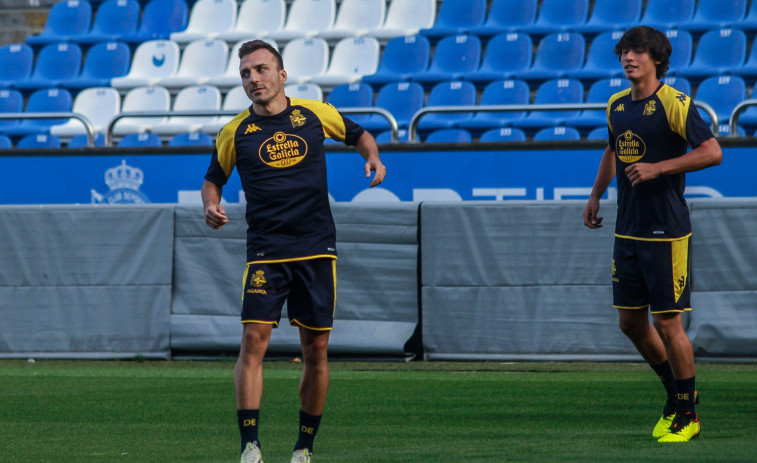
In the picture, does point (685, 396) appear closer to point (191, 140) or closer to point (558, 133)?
point (558, 133)

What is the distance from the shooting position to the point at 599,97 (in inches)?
520

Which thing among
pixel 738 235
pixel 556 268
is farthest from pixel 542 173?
pixel 738 235

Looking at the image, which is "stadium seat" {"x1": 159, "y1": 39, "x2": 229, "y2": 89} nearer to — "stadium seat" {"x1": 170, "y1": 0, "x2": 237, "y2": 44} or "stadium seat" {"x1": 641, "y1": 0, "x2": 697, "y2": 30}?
"stadium seat" {"x1": 170, "y1": 0, "x2": 237, "y2": 44}

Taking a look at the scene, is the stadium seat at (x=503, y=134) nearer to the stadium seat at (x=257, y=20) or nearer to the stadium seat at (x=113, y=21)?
the stadium seat at (x=257, y=20)

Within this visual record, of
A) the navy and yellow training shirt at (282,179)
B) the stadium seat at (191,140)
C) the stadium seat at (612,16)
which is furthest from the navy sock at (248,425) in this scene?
the stadium seat at (612,16)

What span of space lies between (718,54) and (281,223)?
10084mm

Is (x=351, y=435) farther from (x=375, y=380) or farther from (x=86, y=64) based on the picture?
(x=86, y=64)

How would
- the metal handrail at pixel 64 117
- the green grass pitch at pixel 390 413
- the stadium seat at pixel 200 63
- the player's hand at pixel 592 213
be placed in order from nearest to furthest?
the green grass pitch at pixel 390 413 < the player's hand at pixel 592 213 < the metal handrail at pixel 64 117 < the stadium seat at pixel 200 63

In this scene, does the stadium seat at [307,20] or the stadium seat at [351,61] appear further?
the stadium seat at [307,20]

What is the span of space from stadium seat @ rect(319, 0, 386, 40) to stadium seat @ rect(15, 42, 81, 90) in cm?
385

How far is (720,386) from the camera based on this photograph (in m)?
7.94

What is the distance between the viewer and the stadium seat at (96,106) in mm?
15523

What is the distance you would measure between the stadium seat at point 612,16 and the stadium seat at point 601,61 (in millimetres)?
309

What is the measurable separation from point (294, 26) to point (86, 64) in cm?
324
